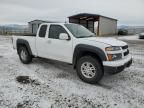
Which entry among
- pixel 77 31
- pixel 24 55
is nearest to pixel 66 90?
pixel 77 31

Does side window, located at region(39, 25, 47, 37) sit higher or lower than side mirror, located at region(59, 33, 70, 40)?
higher

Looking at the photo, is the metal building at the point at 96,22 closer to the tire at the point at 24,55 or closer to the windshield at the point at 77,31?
the tire at the point at 24,55

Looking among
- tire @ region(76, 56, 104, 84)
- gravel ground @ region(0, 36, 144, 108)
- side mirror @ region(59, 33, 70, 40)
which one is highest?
side mirror @ region(59, 33, 70, 40)

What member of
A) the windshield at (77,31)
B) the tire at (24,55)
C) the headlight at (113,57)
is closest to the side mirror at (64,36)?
the windshield at (77,31)

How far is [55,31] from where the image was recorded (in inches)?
234

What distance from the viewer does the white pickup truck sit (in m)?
4.55

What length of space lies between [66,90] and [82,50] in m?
1.35

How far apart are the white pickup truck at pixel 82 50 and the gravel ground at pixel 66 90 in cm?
51

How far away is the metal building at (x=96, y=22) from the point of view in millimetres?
28578

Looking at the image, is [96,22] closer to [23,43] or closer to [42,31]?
[23,43]

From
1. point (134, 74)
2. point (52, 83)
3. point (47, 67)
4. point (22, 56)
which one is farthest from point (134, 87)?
point (22, 56)

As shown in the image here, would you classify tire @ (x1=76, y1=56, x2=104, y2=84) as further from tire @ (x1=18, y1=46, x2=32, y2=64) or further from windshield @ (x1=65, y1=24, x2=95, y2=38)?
tire @ (x1=18, y1=46, x2=32, y2=64)

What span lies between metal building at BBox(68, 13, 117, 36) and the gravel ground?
2327 cm

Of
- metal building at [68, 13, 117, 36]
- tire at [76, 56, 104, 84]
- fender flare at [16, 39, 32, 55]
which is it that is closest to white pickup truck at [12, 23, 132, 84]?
tire at [76, 56, 104, 84]
